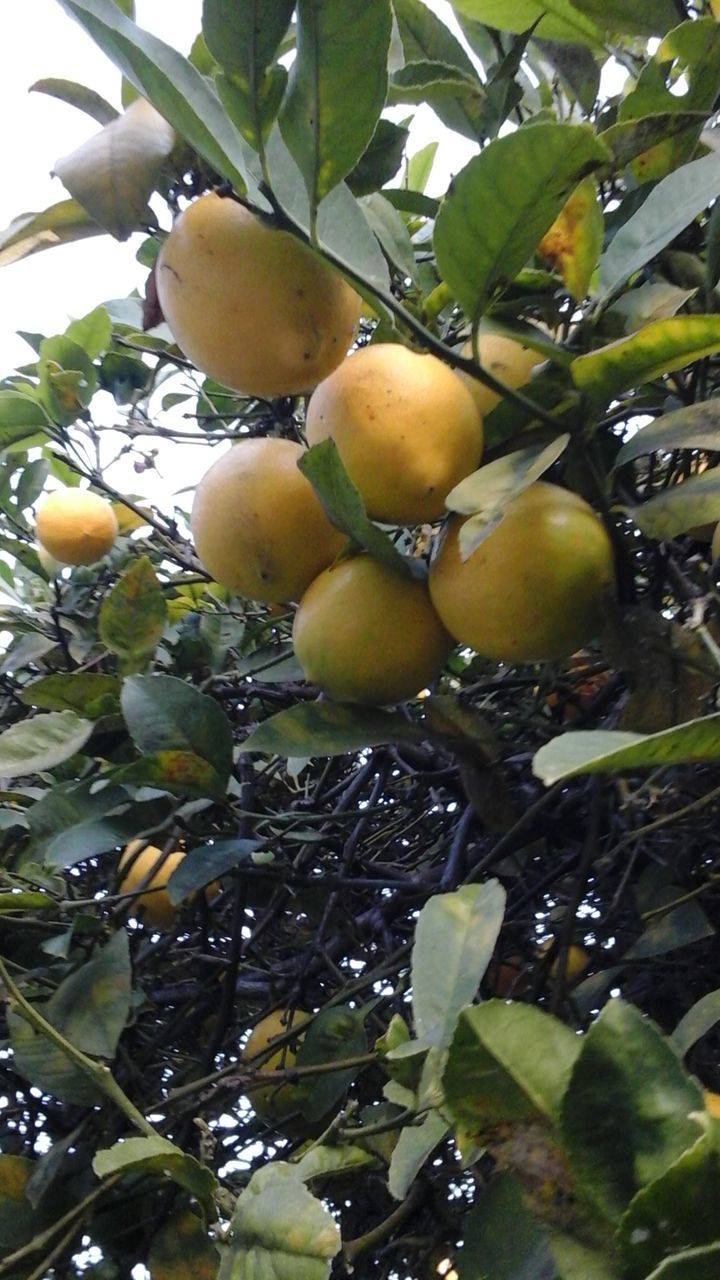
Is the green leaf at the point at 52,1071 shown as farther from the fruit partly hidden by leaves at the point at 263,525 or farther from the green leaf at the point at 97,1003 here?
the fruit partly hidden by leaves at the point at 263,525

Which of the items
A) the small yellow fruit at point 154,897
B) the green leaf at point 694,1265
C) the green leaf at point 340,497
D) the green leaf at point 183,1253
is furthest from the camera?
the small yellow fruit at point 154,897

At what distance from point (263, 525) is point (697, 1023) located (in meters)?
0.41

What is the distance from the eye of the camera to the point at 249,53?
0.49 m

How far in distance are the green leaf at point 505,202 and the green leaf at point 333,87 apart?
63mm

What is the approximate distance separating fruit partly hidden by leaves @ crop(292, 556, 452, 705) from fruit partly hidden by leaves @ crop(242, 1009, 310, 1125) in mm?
338

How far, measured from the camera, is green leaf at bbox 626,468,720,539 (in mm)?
531

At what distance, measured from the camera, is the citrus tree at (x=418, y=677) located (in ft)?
1.42

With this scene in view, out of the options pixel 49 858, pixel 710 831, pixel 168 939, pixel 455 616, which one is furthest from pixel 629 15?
pixel 168 939

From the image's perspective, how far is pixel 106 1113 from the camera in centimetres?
75

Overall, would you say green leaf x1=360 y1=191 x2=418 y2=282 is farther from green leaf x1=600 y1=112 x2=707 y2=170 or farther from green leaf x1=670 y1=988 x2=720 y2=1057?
green leaf x1=670 y1=988 x2=720 y2=1057

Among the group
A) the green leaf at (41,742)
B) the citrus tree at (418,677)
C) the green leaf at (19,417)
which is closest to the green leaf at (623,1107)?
the citrus tree at (418,677)

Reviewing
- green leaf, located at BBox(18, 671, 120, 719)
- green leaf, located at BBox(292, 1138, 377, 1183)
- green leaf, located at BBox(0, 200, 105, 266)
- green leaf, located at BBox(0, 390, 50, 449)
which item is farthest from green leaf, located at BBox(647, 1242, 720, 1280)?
green leaf, located at BBox(0, 390, 50, 449)

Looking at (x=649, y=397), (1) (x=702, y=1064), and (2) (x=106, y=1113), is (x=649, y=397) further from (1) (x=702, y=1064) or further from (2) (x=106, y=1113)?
(2) (x=106, y=1113)

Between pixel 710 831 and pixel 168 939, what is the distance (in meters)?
0.51
